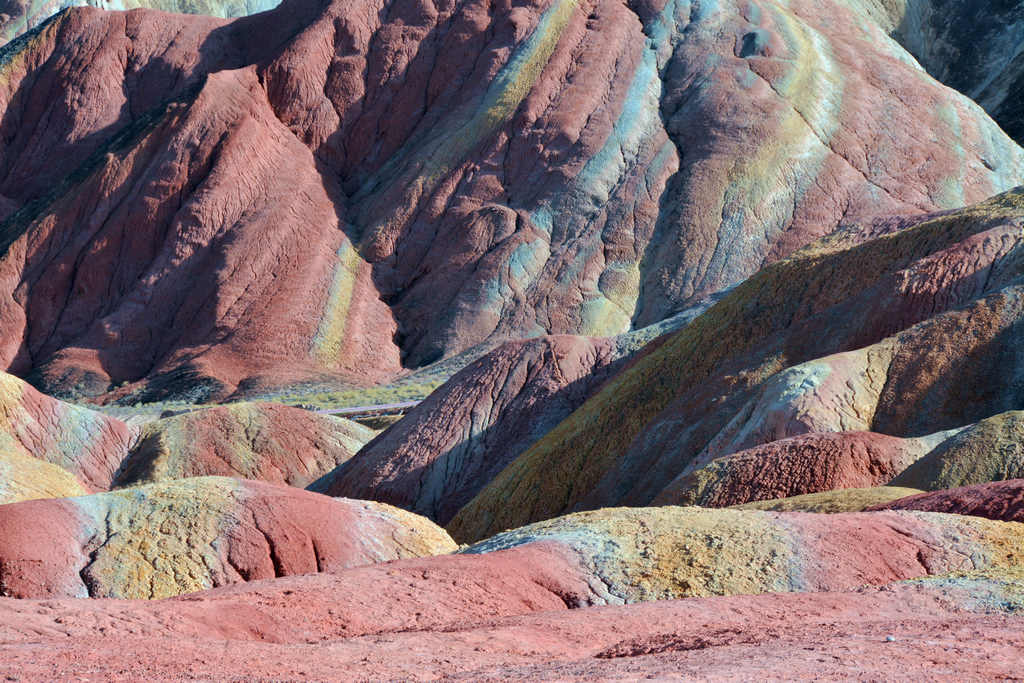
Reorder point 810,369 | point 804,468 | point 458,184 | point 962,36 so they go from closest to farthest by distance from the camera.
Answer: point 804,468
point 810,369
point 458,184
point 962,36

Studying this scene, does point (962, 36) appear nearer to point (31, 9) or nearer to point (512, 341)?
point (512, 341)

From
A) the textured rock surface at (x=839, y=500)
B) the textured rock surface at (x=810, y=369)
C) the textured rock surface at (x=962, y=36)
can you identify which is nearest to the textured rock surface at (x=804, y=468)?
the textured rock surface at (x=839, y=500)

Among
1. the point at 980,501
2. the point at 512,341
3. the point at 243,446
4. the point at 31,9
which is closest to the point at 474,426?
the point at 512,341

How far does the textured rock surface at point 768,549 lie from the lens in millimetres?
12906

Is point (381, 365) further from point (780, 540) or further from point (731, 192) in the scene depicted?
point (780, 540)

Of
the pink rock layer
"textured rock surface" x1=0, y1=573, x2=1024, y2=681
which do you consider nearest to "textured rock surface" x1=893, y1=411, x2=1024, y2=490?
"textured rock surface" x1=0, y1=573, x2=1024, y2=681

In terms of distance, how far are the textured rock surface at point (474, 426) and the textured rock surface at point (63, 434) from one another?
5.79 meters

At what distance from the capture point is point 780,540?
44.1 feet

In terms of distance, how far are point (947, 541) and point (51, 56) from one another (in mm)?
60446

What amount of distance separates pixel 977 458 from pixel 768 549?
5470mm

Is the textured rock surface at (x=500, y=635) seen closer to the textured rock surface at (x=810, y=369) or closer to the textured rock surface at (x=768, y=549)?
the textured rock surface at (x=768, y=549)

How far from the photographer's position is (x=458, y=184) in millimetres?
55969

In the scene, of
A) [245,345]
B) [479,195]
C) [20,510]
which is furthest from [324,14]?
[20,510]

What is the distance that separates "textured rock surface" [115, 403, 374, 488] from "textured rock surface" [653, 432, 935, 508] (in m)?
15.9
